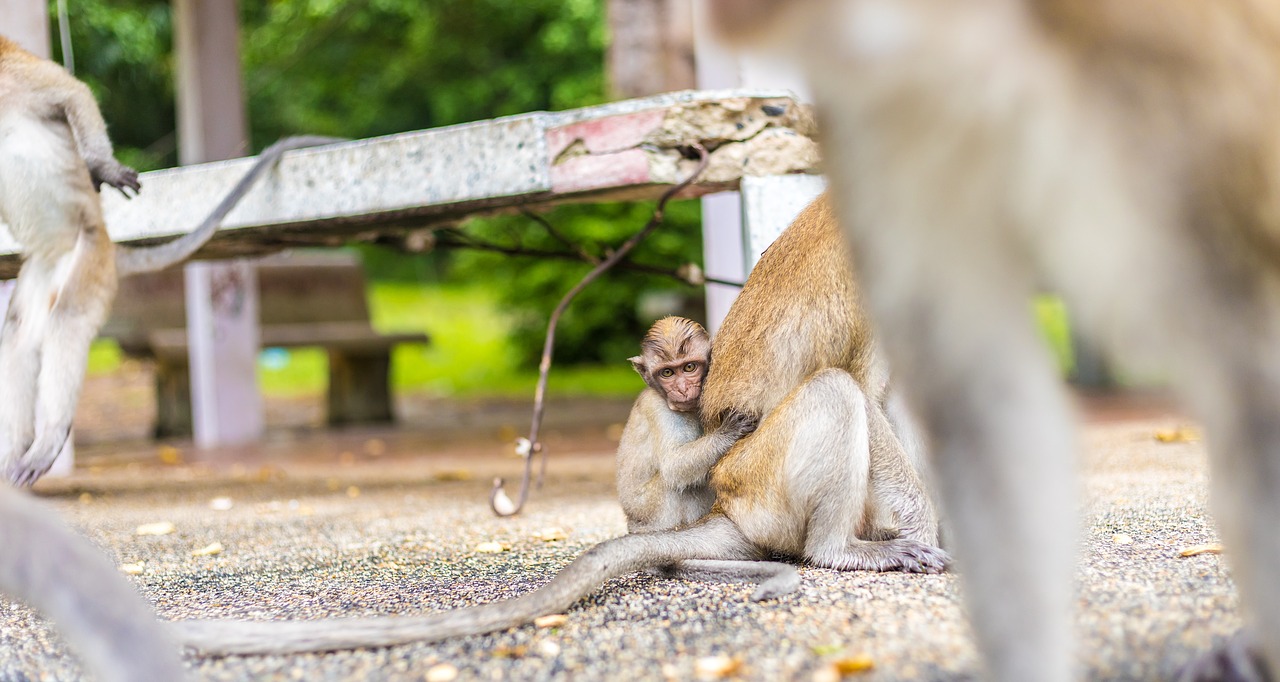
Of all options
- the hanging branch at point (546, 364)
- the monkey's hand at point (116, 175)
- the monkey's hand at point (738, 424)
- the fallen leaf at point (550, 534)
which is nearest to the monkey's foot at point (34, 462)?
the monkey's hand at point (116, 175)

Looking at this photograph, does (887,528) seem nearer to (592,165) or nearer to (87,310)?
(592,165)

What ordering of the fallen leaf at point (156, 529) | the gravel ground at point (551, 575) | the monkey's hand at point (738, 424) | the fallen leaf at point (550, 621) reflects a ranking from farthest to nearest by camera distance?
1. the fallen leaf at point (156, 529)
2. the monkey's hand at point (738, 424)
3. the fallen leaf at point (550, 621)
4. the gravel ground at point (551, 575)

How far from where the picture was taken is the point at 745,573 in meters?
3.00

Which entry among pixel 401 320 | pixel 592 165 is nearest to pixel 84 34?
pixel 401 320

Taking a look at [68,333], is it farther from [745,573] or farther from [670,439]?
[745,573]

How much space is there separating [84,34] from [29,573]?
13.6 meters

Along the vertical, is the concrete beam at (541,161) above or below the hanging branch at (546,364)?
A: above

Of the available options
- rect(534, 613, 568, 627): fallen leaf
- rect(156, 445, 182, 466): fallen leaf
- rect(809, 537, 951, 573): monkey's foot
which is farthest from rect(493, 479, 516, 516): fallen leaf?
rect(156, 445, 182, 466): fallen leaf

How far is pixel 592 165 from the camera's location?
449cm

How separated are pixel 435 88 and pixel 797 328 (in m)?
21.7

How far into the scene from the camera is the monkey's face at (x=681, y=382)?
333cm

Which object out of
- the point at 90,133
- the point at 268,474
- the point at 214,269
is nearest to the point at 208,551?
the point at 90,133

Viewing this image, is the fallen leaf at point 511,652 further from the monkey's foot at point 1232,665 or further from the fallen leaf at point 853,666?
the monkey's foot at point 1232,665

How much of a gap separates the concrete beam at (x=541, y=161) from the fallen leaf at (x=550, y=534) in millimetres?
1308
